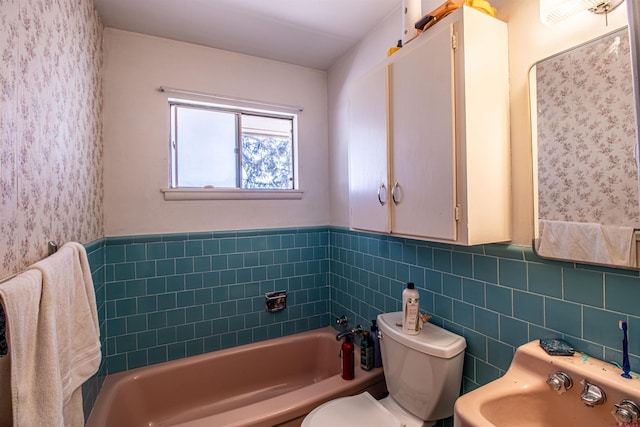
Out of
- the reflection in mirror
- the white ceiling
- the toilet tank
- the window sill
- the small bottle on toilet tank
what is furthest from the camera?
the window sill

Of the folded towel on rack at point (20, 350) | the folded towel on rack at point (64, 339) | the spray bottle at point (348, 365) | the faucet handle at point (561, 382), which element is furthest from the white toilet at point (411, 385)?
the folded towel on rack at point (20, 350)

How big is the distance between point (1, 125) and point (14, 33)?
0.93ft

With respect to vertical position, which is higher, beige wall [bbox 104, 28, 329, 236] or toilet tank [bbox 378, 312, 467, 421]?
beige wall [bbox 104, 28, 329, 236]

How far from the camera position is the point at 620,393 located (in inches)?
32.0

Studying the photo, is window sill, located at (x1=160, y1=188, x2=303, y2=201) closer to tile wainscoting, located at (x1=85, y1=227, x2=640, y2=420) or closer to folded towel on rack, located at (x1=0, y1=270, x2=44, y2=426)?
tile wainscoting, located at (x1=85, y1=227, x2=640, y2=420)

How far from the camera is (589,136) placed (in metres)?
0.98

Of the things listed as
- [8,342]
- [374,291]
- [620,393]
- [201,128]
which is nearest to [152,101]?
[201,128]

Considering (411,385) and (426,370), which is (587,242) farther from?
(411,385)

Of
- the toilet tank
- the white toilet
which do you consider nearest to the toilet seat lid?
the white toilet

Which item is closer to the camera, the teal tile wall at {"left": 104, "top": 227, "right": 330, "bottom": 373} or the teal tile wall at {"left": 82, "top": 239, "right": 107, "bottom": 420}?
the teal tile wall at {"left": 82, "top": 239, "right": 107, "bottom": 420}

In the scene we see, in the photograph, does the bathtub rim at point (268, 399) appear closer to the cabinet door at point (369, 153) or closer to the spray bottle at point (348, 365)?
the spray bottle at point (348, 365)

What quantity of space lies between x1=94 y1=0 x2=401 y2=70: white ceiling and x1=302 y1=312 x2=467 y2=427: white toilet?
5.57ft

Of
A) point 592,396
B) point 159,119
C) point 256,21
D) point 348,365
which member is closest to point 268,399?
point 348,365

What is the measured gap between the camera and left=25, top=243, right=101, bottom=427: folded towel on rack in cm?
69
